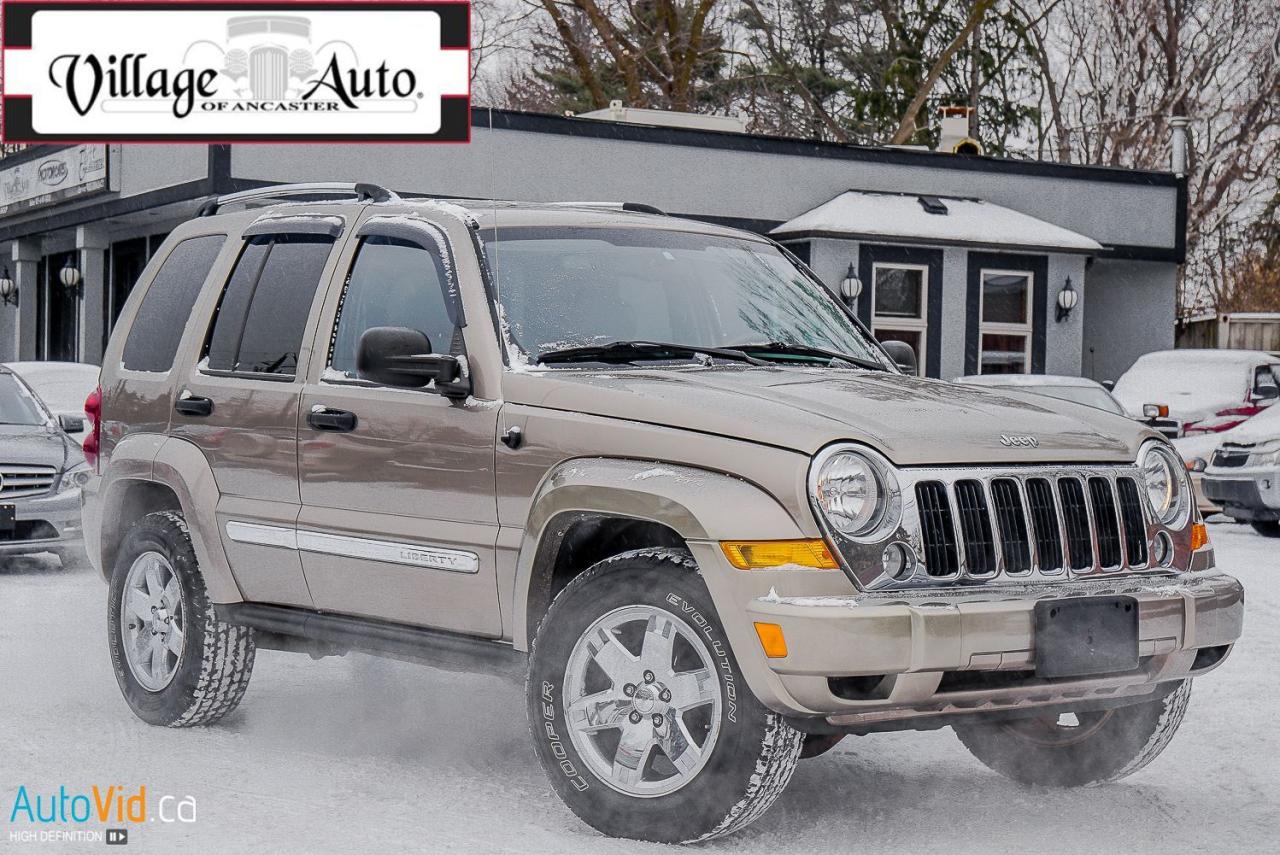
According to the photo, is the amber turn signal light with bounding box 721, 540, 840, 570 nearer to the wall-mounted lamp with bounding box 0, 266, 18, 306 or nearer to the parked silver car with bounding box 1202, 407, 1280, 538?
the parked silver car with bounding box 1202, 407, 1280, 538

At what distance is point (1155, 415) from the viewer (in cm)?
1830

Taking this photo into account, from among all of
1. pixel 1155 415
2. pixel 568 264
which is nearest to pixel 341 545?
pixel 568 264

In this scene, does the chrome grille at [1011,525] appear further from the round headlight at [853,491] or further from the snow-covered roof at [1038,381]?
the snow-covered roof at [1038,381]

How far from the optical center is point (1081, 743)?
6195 millimetres

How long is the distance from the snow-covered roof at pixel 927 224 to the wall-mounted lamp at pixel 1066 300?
2.33ft

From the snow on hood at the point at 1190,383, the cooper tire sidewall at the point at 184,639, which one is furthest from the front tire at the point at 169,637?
the snow on hood at the point at 1190,383

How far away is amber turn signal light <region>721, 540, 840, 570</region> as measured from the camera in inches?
197

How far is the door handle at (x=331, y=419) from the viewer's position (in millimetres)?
6348

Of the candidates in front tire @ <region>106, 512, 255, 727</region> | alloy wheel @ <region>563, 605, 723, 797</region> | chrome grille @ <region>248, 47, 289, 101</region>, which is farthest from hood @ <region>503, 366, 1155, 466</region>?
chrome grille @ <region>248, 47, 289, 101</region>

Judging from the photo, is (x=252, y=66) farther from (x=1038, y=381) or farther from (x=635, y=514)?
(x=635, y=514)

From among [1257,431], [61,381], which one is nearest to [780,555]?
[1257,431]

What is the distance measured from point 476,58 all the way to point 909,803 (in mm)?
38088

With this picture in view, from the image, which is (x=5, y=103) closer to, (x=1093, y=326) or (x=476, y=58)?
(x=476, y=58)

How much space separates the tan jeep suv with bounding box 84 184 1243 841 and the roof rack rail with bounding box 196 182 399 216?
0.04m
